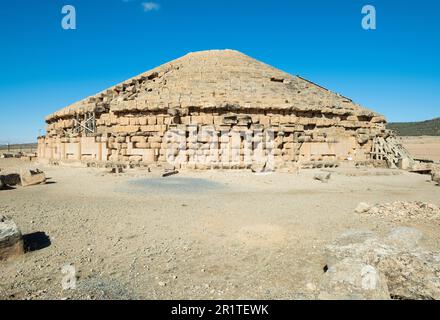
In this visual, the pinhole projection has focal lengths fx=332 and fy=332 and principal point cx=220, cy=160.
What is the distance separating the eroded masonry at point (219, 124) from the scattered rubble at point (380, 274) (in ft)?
37.1

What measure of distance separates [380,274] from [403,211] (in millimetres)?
3785

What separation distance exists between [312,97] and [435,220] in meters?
13.9

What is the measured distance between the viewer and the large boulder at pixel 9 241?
4.04m

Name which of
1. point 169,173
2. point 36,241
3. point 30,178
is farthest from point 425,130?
point 36,241

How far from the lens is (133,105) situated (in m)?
16.7

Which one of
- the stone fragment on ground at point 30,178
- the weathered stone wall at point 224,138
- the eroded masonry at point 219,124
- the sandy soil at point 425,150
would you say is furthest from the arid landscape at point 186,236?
the sandy soil at point 425,150

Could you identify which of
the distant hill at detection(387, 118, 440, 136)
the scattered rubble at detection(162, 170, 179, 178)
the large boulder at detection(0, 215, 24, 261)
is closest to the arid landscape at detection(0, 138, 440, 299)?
the large boulder at detection(0, 215, 24, 261)

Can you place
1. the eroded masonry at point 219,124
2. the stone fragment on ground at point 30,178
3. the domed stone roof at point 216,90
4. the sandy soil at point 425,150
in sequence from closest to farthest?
1. the stone fragment on ground at point 30,178
2. the eroded masonry at point 219,124
3. the domed stone roof at point 216,90
4. the sandy soil at point 425,150

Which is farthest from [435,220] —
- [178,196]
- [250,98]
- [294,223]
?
[250,98]

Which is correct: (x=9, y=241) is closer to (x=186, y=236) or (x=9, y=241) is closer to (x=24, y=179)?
(x=186, y=236)

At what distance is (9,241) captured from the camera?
4094mm

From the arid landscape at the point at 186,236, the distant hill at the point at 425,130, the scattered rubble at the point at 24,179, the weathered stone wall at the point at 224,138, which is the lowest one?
the arid landscape at the point at 186,236

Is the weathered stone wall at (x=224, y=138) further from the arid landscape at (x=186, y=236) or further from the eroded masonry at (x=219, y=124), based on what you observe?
the arid landscape at (x=186, y=236)

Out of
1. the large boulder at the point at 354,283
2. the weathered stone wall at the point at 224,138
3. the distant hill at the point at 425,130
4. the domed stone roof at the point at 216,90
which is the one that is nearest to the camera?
the large boulder at the point at 354,283
